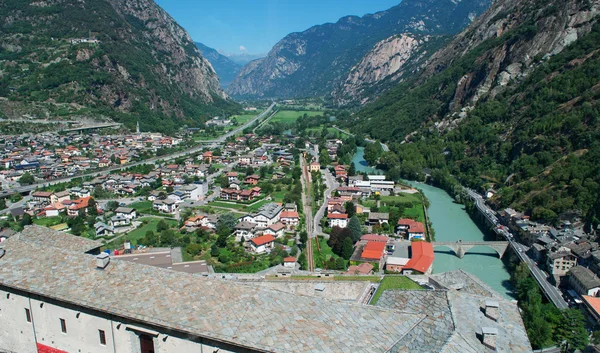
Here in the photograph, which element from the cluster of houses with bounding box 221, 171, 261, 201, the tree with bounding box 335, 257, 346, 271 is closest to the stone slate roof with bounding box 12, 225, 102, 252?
the tree with bounding box 335, 257, 346, 271

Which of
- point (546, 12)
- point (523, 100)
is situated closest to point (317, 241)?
point (523, 100)

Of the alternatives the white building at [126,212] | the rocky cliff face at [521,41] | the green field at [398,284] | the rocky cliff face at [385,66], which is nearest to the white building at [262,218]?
the white building at [126,212]

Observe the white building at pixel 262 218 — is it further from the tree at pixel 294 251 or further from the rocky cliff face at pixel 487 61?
the rocky cliff face at pixel 487 61

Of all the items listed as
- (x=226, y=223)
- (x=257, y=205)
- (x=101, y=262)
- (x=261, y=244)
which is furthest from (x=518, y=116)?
(x=101, y=262)

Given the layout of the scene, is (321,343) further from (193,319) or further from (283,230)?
(283,230)

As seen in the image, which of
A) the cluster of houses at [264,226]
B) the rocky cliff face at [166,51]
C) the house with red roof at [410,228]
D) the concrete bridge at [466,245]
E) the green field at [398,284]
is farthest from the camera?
the rocky cliff face at [166,51]

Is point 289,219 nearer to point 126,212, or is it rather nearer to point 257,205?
point 257,205
